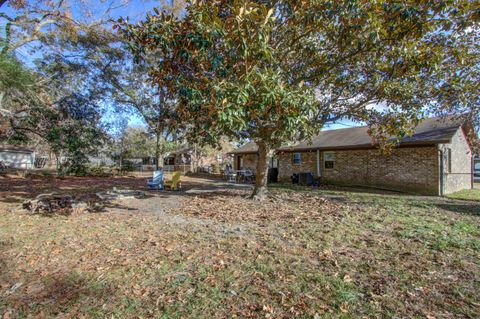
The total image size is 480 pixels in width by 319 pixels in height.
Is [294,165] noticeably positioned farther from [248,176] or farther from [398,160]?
[398,160]

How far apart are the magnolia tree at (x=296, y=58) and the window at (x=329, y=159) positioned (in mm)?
7266

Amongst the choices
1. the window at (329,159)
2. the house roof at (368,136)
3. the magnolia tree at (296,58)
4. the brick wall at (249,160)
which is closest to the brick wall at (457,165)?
the house roof at (368,136)

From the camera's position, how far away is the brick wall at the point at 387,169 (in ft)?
42.6

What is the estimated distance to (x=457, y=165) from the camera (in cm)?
1516

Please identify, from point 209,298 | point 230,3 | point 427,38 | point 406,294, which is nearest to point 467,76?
point 427,38

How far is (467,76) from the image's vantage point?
916 cm

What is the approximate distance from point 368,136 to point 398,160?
242 cm

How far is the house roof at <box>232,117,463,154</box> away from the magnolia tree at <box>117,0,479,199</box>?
3102 mm

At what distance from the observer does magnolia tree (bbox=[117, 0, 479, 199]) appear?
5629 millimetres

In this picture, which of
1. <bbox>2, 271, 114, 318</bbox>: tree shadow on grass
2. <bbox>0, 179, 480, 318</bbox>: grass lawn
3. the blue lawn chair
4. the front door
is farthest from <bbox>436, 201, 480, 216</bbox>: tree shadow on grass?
the front door

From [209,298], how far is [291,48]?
7681 mm

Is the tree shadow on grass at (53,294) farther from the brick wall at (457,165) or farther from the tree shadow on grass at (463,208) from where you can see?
the brick wall at (457,165)

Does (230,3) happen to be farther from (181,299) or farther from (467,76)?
(467,76)

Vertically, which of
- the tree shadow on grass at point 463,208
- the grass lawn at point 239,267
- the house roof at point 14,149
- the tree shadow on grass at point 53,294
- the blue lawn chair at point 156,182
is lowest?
the tree shadow on grass at point 53,294
